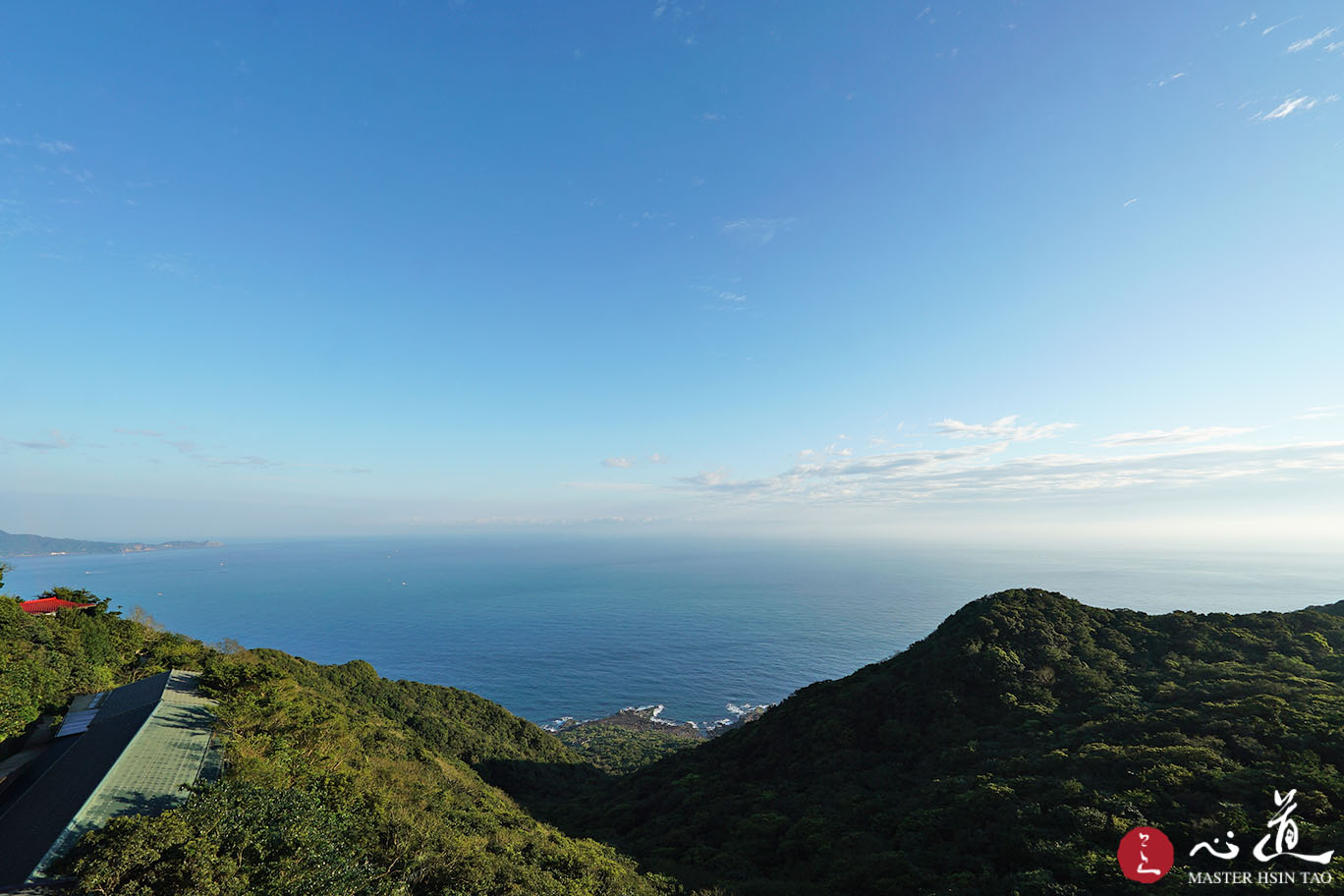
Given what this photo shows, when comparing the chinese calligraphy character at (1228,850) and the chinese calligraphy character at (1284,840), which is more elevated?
the chinese calligraphy character at (1284,840)

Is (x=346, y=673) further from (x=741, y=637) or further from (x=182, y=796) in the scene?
(x=741, y=637)

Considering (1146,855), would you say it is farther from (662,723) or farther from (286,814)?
(662,723)

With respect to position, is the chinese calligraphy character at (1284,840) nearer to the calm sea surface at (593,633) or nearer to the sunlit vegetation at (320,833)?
the sunlit vegetation at (320,833)

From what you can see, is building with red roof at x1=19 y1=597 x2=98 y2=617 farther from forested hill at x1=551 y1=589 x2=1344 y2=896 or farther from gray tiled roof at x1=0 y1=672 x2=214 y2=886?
forested hill at x1=551 y1=589 x2=1344 y2=896

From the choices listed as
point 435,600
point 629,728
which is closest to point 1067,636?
point 629,728

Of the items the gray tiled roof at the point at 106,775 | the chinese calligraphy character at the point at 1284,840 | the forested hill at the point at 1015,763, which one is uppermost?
the gray tiled roof at the point at 106,775

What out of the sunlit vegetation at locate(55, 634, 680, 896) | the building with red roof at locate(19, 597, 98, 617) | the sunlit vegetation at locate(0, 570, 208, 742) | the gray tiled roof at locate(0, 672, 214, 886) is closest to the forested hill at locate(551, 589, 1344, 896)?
the sunlit vegetation at locate(55, 634, 680, 896)

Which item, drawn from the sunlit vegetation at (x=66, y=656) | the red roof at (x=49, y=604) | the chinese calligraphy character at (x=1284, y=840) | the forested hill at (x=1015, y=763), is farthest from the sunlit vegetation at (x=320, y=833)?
the red roof at (x=49, y=604)
